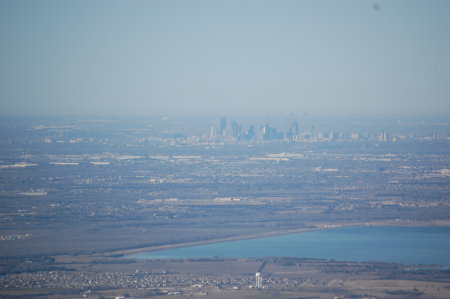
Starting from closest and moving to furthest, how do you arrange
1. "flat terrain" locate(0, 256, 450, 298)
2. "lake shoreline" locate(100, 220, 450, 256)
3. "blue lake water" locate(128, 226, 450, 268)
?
"flat terrain" locate(0, 256, 450, 298) < "blue lake water" locate(128, 226, 450, 268) < "lake shoreline" locate(100, 220, 450, 256)

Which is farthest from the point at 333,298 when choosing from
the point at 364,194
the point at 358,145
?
the point at 358,145

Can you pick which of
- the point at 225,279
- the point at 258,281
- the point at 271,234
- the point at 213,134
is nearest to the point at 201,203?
the point at 271,234

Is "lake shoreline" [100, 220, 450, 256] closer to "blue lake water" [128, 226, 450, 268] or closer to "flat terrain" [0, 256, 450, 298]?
"blue lake water" [128, 226, 450, 268]

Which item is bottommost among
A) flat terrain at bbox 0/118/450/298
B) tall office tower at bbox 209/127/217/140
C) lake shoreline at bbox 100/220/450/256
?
Result: lake shoreline at bbox 100/220/450/256

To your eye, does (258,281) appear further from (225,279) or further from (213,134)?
(213,134)

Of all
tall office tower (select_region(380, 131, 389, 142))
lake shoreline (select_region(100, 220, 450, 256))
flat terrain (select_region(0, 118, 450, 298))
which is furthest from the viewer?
tall office tower (select_region(380, 131, 389, 142))

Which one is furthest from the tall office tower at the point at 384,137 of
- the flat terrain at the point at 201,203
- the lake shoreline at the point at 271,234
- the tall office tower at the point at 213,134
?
the lake shoreline at the point at 271,234

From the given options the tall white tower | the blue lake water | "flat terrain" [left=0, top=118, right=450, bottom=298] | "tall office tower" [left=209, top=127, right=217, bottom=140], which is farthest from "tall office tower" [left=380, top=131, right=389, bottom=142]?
the tall white tower

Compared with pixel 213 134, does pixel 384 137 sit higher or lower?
higher
